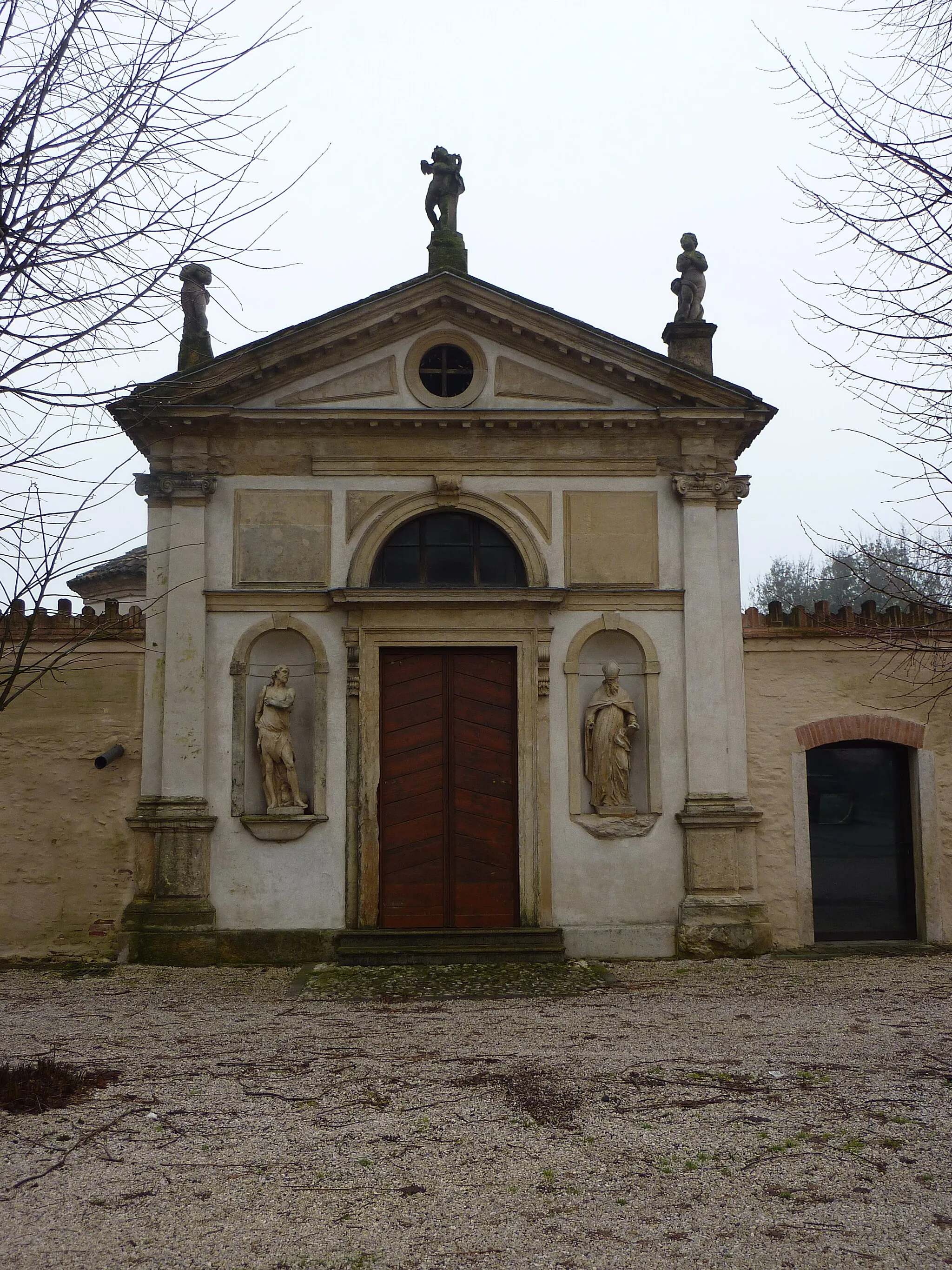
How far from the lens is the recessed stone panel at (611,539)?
11.3 metres

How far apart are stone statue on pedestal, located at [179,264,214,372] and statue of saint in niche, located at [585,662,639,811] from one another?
17.5ft

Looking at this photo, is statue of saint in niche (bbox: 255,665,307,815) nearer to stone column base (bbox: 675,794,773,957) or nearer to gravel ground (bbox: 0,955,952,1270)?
gravel ground (bbox: 0,955,952,1270)

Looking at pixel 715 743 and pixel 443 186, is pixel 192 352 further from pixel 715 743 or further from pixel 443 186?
pixel 715 743

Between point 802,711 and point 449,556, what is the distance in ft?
12.7

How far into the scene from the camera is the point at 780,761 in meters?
11.2

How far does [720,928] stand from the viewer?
421 inches

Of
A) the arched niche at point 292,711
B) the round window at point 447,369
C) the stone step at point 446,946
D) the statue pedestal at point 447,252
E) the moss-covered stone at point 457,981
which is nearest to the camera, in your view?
the moss-covered stone at point 457,981

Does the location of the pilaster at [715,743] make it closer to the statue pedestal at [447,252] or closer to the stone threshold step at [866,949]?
the stone threshold step at [866,949]

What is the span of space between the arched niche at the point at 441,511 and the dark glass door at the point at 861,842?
3.36m

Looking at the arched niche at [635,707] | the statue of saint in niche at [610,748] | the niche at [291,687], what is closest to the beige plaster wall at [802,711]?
the arched niche at [635,707]

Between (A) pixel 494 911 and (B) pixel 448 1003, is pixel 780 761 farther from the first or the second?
(B) pixel 448 1003

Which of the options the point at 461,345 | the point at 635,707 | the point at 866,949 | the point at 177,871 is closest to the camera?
the point at 177,871

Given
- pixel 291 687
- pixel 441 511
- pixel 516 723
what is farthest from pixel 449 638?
pixel 291 687

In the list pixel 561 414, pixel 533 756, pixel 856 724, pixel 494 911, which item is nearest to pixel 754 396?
pixel 561 414
